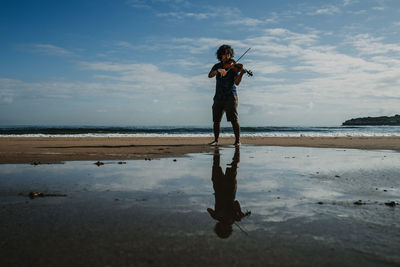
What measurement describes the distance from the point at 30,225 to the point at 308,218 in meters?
1.73

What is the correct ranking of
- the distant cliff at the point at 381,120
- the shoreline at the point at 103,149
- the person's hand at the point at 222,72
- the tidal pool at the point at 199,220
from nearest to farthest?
the tidal pool at the point at 199,220
the shoreline at the point at 103,149
the person's hand at the point at 222,72
the distant cliff at the point at 381,120

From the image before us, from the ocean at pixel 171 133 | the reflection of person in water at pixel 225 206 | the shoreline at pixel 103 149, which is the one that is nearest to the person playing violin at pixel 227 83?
the shoreline at pixel 103 149

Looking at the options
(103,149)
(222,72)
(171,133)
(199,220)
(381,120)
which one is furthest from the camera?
(381,120)

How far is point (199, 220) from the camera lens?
1925 millimetres

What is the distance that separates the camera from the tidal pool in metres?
Answer: 1.40

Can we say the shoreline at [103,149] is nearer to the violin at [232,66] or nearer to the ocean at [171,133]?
the violin at [232,66]

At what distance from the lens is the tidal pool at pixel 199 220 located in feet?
4.59

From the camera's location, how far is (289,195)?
Result: 2691mm

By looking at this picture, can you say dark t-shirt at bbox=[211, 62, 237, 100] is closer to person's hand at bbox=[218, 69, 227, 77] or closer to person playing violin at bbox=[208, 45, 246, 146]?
person playing violin at bbox=[208, 45, 246, 146]

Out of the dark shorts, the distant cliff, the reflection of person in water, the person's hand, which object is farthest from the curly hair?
the distant cliff

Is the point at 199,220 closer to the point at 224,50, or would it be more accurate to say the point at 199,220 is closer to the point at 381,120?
the point at 224,50

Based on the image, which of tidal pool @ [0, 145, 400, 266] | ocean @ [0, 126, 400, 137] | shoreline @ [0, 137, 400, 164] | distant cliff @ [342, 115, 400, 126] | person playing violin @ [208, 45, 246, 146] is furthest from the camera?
distant cliff @ [342, 115, 400, 126]

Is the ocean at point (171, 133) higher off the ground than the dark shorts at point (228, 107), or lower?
lower

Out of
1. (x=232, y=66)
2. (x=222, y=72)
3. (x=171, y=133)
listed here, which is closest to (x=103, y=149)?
(x=222, y=72)
